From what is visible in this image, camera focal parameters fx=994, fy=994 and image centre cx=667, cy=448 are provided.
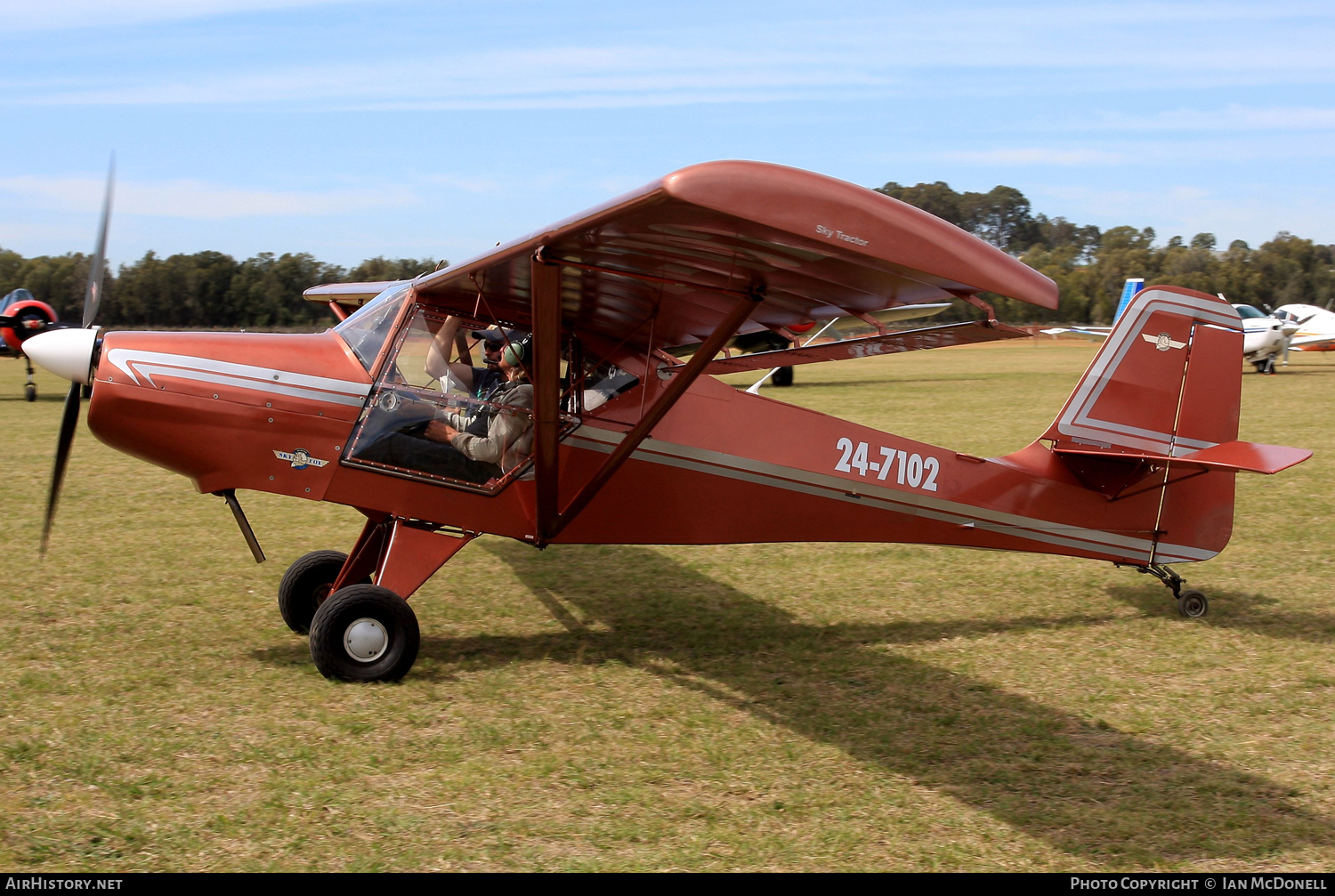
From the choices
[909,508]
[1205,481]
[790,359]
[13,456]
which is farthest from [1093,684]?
[13,456]

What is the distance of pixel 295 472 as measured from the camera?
550 centimetres

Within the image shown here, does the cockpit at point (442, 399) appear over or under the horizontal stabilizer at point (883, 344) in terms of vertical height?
under

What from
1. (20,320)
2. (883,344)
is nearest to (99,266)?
(883,344)

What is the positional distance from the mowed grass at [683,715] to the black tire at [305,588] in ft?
0.51

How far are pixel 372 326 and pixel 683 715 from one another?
110 inches

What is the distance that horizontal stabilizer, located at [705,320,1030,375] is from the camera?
4.94 metres

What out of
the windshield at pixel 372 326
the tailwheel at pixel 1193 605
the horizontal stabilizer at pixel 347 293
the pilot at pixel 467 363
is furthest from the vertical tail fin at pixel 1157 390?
the horizontal stabilizer at pixel 347 293

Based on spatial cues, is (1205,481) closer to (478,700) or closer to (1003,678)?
(1003,678)

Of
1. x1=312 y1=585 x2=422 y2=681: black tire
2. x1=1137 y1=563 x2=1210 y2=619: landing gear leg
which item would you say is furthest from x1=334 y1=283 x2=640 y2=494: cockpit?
x1=1137 y1=563 x2=1210 y2=619: landing gear leg

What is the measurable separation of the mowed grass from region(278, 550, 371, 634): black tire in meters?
0.16

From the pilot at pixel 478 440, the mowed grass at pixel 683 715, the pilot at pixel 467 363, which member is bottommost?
the mowed grass at pixel 683 715

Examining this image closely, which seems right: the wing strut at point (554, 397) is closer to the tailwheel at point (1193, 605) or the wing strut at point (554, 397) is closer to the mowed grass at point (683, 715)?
the mowed grass at point (683, 715)

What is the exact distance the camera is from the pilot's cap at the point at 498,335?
584cm

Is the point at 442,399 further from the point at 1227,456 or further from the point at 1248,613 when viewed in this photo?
the point at 1248,613
